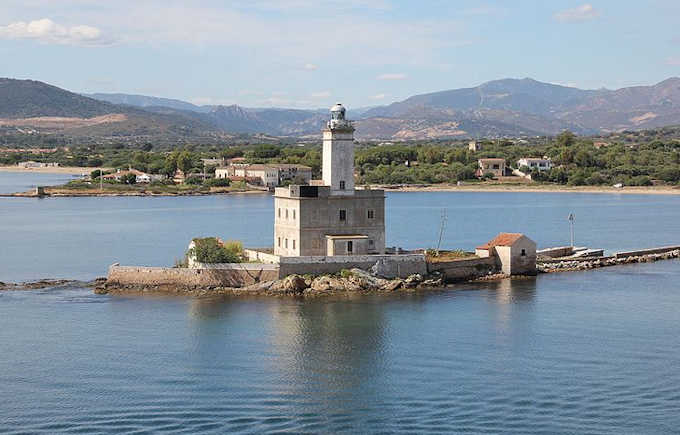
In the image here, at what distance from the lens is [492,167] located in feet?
348

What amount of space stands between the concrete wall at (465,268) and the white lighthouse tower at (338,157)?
12.0 ft

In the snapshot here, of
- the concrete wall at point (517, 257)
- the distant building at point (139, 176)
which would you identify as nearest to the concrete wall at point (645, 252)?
the concrete wall at point (517, 257)

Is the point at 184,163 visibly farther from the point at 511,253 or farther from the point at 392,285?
the point at 392,285

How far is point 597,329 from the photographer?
91.8ft

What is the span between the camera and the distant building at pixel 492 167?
346 feet

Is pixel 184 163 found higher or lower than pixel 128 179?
higher

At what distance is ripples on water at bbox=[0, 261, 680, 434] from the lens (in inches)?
784

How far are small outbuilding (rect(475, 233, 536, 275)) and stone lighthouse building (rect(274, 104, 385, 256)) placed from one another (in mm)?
3929

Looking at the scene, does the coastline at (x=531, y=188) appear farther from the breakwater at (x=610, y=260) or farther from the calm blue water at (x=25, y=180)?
the breakwater at (x=610, y=260)

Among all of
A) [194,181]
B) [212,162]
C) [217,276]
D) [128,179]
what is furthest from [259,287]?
[212,162]

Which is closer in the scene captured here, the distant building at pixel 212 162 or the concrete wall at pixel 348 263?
the concrete wall at pixel 348 263

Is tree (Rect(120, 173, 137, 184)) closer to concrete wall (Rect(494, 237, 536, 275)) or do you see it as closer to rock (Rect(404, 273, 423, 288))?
concrete wall (Rect(494, 237, 536, 275))

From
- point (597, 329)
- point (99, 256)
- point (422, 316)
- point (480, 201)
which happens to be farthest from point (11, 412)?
point (480, 201)

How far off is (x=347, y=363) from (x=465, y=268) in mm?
12029
